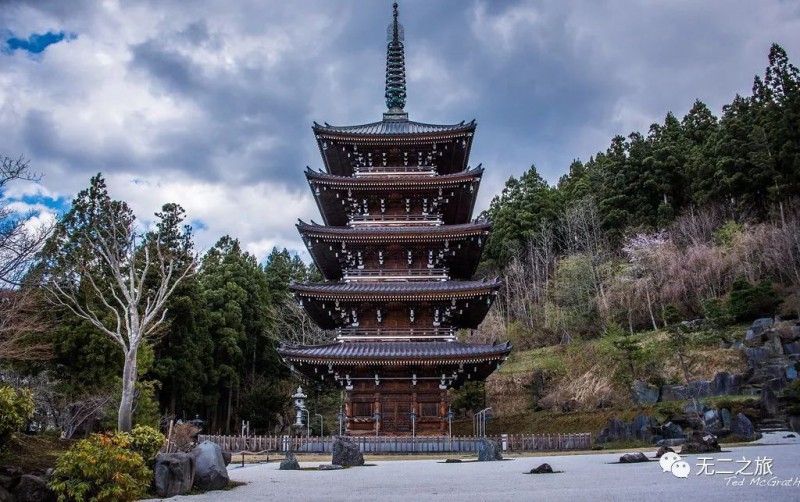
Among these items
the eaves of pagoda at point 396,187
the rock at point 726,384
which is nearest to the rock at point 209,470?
the eaves of pagoda at point 396,187

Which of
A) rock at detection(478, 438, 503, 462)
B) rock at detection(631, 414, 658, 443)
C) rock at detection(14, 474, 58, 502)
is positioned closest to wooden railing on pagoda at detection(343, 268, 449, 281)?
rock at detection(478, 438, 503, 462)

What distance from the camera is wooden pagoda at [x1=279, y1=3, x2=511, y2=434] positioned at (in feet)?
77.9

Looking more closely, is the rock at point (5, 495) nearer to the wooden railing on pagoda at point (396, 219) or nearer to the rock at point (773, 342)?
the wooden railing on pagoda at point (396, 219)

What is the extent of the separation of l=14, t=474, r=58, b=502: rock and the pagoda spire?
27.7 metres

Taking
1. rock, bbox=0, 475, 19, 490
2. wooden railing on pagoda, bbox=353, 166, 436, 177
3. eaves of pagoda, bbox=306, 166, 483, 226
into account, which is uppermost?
wooden railing on pagoda, bbox=353, 166, 436, 177

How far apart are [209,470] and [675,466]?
361 inches

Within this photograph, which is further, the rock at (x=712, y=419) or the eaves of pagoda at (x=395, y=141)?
the eaves of pagoda at (x=395, y=141)

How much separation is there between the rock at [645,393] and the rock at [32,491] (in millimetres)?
30858

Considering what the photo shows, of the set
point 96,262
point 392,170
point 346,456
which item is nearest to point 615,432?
point 346,456

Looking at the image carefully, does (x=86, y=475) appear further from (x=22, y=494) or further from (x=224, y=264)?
(x=224, y=264)

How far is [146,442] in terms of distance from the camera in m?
10.5

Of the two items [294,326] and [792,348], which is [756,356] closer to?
[792,348]

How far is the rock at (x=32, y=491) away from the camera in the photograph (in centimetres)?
864

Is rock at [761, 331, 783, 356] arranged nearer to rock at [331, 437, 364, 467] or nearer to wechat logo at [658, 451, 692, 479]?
wechat logo at [658, 451, 692, 479]
